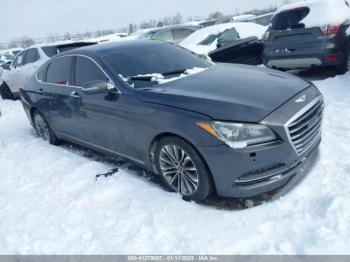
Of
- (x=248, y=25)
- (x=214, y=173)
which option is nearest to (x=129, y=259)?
(x=214, y=173)

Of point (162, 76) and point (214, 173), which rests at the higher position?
point (162, 76)

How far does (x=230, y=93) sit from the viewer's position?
3.22 m

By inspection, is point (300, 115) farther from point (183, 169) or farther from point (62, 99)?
point (62, 99)

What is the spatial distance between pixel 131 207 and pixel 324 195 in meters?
1.89

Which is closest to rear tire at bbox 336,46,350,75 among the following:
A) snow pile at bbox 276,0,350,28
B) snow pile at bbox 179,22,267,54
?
snow pile at bbox 276,0,350,28

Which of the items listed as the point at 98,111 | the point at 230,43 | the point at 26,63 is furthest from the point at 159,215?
the point at 26,63

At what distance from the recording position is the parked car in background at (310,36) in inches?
259

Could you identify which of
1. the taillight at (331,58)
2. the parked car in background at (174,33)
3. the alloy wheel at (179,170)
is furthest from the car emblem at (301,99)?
the parked car in background at (174,33)

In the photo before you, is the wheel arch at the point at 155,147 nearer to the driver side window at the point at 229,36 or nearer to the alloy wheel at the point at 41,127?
the alloy wheel at the point at 41,127

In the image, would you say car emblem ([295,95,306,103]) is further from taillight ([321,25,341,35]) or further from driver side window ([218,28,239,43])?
driver side window ([218,28,239,43])

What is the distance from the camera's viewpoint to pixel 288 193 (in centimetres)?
318

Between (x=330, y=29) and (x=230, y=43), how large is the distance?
8.27 feet

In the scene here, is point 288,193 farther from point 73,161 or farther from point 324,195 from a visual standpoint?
point 73,161

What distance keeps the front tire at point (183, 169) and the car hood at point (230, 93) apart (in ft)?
1.27
